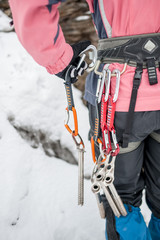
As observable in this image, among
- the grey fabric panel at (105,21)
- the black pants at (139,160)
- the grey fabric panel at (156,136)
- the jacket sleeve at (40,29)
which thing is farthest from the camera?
the grey fabric panel at (156,136)

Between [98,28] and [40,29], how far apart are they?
344 millimetres

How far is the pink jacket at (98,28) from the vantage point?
69 centimetres

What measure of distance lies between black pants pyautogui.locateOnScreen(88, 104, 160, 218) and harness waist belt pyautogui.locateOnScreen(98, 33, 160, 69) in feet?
0.82

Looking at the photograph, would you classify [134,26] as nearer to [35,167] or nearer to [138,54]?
[138,54]

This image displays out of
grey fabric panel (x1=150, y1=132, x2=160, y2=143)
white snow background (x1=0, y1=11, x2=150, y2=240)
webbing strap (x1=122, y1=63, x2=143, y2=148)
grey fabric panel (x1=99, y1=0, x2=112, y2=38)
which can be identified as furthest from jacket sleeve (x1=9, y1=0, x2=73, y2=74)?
white snow background (x1=0, y1=11, x2=150, y2=240)

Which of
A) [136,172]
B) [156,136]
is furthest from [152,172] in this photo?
[156,136]

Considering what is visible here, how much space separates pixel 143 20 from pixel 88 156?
166cm

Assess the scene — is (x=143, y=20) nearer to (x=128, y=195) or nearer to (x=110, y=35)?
(x=110, y=35)

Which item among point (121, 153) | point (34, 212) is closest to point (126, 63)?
point (121, 153)

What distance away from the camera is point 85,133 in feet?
7.54

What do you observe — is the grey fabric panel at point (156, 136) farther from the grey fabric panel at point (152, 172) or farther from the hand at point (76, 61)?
the hand at point (76, 61)

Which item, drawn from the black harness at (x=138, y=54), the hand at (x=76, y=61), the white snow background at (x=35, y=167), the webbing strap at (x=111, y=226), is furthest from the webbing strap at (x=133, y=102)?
the white snow background at (x=35, y=167)

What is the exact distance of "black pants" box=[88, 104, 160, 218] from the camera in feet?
3.03

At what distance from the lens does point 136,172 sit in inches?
45.5
